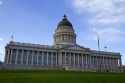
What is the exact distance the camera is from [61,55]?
97.8 m

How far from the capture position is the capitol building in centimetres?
8988

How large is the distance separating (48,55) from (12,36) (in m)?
22.0

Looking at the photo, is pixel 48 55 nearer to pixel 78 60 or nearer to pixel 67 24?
pixel 78 60

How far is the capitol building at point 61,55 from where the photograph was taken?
8988 centimetres

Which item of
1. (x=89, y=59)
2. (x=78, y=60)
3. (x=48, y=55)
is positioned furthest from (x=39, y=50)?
(x=89, y=59)

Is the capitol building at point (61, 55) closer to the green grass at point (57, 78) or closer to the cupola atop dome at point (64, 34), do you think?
the cupola atop dome at point (64, 34)

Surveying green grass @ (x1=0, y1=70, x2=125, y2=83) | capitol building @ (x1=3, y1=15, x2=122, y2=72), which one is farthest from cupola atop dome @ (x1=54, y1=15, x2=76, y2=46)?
green grass @ (x1=0, y1=70, x2=125, y2=83)

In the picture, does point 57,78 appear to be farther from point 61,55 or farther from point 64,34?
point 64,34

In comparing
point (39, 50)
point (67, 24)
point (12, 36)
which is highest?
point (67, 24)

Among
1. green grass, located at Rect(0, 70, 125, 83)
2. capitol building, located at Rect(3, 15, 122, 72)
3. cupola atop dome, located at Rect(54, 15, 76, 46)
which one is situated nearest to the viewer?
green grass, located at Rect(0, 70, 125, 83)

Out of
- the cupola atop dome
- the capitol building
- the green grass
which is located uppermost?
the cupola atop dome

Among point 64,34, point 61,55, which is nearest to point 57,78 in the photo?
point 61,55

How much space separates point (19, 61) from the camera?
299 ft

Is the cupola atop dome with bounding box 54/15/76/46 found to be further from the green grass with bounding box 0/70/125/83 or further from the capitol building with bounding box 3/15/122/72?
the green grass with bounding box 0/70/125/83
